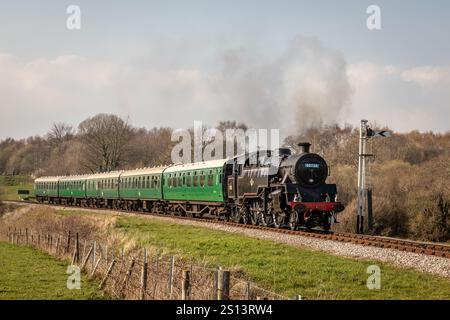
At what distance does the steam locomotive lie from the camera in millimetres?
23547

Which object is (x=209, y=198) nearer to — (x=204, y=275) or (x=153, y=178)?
(x=153, y=178)

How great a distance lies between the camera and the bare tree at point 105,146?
77.0 m

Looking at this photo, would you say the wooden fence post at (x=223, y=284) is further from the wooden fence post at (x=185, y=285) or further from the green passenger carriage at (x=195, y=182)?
the green passenger carriage at (x=195, y=182)

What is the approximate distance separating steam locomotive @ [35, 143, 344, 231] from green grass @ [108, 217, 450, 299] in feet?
9.88

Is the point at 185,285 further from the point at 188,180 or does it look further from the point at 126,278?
the point at 188,180

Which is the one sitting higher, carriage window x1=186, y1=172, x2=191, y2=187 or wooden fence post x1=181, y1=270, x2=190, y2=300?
carriage window x1=186, y1=172, x2=191, y2=187

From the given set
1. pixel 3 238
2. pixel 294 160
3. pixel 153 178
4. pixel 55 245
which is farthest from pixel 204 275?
pixel 153 178

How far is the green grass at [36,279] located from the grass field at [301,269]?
3330 mm

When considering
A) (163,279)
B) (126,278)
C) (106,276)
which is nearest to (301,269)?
(163,279)

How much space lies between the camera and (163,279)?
13102 millimetres

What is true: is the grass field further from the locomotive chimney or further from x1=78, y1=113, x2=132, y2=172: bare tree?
x1=78, y1=113, x2=132, y2=172: bare tree

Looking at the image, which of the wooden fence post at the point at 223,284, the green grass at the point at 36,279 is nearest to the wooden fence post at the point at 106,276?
the green grass at the point at 36,279

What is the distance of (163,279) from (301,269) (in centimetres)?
399

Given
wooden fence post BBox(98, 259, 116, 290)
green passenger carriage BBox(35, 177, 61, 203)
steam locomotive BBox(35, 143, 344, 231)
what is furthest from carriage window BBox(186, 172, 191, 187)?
green passenger carriage BBox(35, 177, 61, 203)
